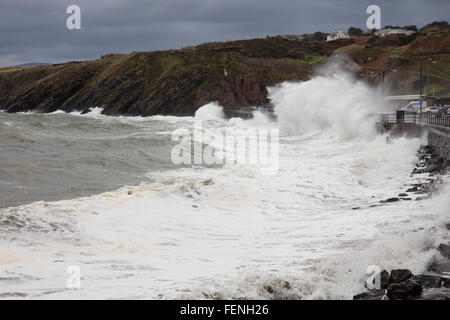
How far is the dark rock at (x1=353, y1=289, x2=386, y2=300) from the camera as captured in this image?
25.0 ft

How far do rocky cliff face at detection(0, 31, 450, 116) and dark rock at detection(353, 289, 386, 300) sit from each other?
252 feet

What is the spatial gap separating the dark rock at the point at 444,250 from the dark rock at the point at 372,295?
2109 millimetres

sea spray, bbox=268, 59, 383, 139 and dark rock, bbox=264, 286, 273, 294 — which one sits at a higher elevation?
sea spray, bbox=268, 59, 383, 139

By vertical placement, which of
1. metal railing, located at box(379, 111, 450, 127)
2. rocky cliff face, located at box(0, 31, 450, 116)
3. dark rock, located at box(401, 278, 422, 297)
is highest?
rocky cliff face, located at box(0, 31, 450, 116)

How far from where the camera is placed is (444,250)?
31.1 ft

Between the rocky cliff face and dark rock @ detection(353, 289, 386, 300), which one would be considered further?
the rocky cliff face

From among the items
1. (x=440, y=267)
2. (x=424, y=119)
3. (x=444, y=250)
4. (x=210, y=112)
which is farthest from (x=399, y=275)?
(x=210, y=112)

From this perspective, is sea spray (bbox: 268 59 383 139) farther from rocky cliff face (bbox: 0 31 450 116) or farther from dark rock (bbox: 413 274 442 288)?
rocky cliff face (bbox: 0 31 450 116)

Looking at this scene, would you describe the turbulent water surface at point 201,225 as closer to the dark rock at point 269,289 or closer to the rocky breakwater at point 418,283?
the dark rock at point 269,289

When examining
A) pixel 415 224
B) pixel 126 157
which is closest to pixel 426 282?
pixel 415 224

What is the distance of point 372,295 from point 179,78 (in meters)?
88.9

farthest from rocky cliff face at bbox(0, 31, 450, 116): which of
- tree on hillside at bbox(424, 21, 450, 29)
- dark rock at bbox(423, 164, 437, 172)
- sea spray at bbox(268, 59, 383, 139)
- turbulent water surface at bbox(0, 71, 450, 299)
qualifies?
tree on hillside at bbox(424, 21, 450, 29)

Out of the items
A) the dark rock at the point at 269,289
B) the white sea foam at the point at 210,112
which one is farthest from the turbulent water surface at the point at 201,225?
the white sea foam at the point at 210,112

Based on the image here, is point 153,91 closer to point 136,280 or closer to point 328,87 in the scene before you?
point 328,87
